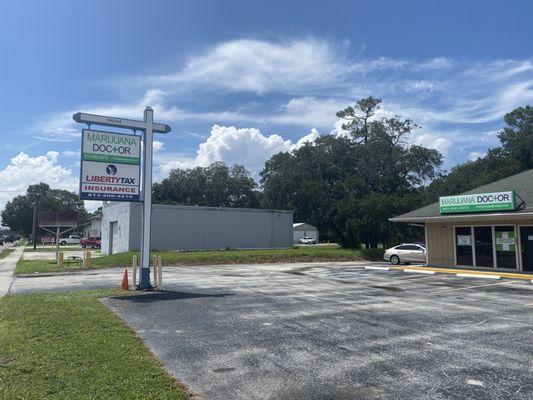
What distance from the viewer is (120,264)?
27547mm

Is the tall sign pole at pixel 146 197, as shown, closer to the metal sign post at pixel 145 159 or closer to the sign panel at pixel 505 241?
the metal sign post at pixel 145 159

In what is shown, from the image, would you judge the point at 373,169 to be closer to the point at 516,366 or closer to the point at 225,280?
the point at 225,280

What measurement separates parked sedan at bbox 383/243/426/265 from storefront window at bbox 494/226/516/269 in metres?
5.52

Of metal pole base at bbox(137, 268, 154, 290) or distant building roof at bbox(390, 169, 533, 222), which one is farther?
distant building roof at bbox(390, 169, 533, 222)

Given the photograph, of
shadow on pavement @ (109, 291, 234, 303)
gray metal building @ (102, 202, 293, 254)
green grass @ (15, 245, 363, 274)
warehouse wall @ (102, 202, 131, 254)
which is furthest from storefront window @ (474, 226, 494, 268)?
warehouse wall @ (102, 202, 131, 254)

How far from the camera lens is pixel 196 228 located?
3984 centimetres

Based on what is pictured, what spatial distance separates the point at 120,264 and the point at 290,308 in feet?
62.6

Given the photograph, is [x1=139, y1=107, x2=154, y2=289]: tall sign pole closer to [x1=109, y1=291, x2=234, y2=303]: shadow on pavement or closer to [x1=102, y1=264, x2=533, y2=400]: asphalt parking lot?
[x1=109, y1=291, x2=234, y2=303]: shadow on pavement

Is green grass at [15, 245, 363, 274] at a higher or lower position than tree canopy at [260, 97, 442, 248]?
lower

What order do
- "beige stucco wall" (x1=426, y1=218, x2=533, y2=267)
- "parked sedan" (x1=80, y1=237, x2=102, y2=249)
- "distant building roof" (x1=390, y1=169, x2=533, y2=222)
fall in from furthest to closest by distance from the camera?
"parked sedan" (x1=80, y1=237, x2=102, y2=249)
"beige stucco wall" (x1=426, y1=218, x2=533, y2=267)
"distant building roof" (x1=390, y1=169, x2=533, y2=222)

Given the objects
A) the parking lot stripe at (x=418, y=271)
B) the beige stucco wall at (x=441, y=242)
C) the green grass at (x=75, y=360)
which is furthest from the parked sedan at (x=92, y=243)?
the green grass at (x=75, y=360)

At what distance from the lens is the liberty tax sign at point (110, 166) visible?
14328 mm

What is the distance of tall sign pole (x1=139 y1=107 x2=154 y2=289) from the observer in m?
15.0

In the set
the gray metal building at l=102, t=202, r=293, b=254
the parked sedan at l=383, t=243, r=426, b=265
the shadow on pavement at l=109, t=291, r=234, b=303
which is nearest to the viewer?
the shadow on pavement at l=109, t=291, r=234, b=303
